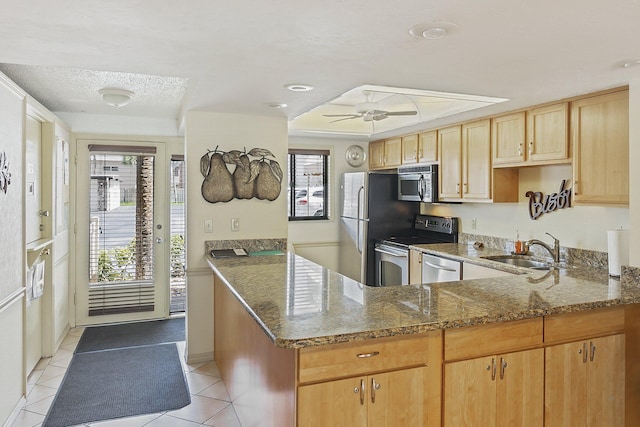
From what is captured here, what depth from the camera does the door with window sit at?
15.7ft

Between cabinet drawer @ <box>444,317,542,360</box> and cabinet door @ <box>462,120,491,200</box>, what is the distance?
2.11m

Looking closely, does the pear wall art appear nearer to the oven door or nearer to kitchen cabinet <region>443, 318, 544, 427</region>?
the oven door

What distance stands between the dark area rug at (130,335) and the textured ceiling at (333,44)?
2.45 metres

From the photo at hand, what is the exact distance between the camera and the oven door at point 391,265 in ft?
15.4

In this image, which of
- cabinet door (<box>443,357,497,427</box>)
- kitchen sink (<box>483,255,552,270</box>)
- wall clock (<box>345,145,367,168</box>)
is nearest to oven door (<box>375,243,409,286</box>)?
kitchen sink (<box>483,255,552,270</box>)

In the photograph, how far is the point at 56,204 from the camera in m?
4.00

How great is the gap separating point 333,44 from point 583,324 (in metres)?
1.83

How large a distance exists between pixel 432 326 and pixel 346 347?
0.37 m

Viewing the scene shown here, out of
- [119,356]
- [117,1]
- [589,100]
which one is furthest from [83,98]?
[589,100]

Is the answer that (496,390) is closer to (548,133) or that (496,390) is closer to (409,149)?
(548,133)

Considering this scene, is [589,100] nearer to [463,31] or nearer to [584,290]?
[584,290]

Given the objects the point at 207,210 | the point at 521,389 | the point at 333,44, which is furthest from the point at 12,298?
the point at 521,389

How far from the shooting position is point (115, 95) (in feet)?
12.1

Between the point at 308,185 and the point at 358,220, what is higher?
the point at 308,185
